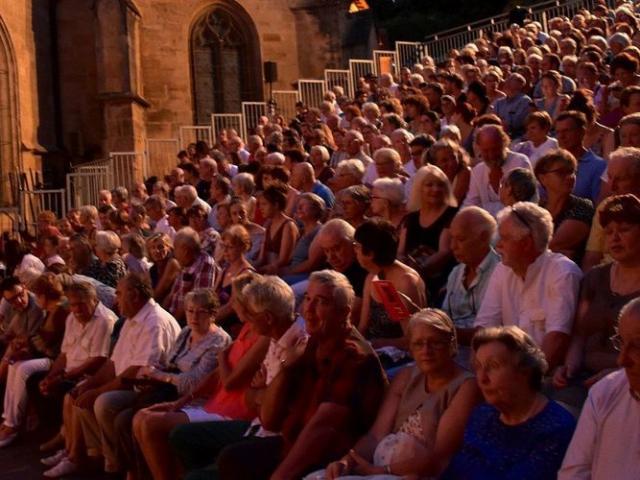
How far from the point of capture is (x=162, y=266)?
469 inches

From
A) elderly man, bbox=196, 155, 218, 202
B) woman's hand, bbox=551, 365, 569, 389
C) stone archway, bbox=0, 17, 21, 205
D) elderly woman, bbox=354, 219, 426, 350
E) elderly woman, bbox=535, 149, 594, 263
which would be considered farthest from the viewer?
stone archway, bbox=0, 17, 21, 205

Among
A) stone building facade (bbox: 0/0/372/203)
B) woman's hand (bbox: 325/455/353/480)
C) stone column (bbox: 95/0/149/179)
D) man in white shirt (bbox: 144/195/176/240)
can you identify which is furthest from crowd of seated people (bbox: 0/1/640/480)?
stone column (bbox: 95/0/149/179)

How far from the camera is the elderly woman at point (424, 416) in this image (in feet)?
18.7

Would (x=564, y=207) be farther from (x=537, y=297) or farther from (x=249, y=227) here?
(x=249, y=227)

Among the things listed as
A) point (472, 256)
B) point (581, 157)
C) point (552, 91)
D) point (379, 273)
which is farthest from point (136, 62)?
point (472, 256)

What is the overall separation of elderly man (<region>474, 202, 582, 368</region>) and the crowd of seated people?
0.5 inches

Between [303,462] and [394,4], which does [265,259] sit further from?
[394,4]

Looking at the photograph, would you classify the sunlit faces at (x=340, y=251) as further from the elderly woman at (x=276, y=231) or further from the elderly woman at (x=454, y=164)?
the elderly woman at (x=276, y=231)

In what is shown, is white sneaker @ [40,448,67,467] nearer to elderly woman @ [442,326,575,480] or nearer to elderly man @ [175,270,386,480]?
elderly man @ [175,270,386,480]

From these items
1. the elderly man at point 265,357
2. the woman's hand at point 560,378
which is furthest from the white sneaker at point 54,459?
the woman's hand at point 560,378

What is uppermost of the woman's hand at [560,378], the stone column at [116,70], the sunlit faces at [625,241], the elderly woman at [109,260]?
the stone column at [116,70]

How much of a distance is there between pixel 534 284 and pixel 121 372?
4.30 meters

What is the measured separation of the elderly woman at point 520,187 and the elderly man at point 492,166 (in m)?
1.45

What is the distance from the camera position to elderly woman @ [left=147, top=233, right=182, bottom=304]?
11656mm
